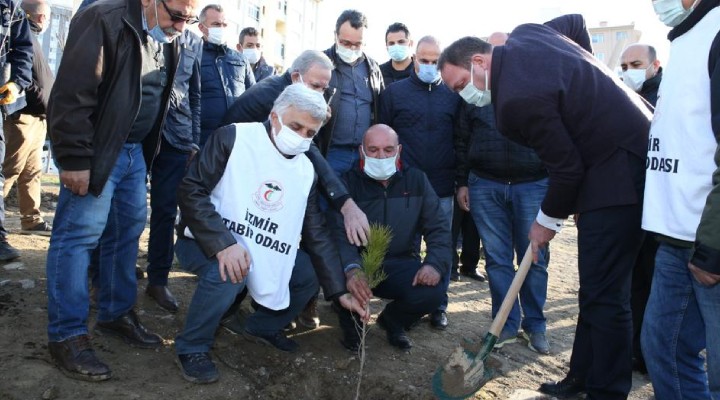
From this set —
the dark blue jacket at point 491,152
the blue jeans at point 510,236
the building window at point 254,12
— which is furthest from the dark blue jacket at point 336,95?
the building window at point 254,12

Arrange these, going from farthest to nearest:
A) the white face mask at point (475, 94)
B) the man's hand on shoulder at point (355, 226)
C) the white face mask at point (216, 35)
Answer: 1. the white face mask at point (216, 35)
2. the man's hand on shoulder at point (355, 226)
3. the white face mask at point (475, 94)

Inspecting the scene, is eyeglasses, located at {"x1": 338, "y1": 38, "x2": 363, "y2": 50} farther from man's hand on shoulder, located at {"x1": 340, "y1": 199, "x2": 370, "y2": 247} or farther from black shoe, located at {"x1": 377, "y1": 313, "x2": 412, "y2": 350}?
black shoe, located at {"x1": 377, "y1": 313, "x2": 412, "y2": 350}

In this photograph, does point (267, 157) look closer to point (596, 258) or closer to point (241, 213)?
point (241, 213)

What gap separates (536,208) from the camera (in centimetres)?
388

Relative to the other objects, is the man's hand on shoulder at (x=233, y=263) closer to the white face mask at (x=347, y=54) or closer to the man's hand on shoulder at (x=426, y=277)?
the man's hand on shoulder at (x=426, y=277)

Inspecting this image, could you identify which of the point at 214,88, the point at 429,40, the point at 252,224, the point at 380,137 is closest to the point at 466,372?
the point at 252,224

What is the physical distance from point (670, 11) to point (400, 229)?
205 cm

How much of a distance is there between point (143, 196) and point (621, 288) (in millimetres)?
2553

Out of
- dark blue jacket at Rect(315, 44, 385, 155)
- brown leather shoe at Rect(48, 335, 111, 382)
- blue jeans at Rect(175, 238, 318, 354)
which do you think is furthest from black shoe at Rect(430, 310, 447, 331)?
brown leather shoe at Rect(48, 335, 111, 382)

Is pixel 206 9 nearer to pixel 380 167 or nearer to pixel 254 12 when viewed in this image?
pixel 380 167

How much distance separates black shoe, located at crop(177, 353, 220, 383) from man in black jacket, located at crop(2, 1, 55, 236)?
310 centimetres

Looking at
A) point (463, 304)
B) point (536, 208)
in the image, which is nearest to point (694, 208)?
point (536, 208)

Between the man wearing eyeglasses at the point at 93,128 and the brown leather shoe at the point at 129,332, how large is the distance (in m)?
0.37

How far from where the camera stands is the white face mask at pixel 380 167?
3.79 meters
